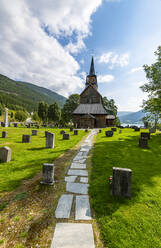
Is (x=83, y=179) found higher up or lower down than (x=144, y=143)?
lower down

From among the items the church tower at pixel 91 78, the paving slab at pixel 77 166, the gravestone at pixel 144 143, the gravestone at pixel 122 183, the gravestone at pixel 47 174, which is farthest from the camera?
the church tower at pixel 91 78

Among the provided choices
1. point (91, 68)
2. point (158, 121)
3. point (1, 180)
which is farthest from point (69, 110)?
point (1, 180)

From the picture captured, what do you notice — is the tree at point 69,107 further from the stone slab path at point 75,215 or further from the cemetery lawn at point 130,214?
the cemetery lawn at point 130,214

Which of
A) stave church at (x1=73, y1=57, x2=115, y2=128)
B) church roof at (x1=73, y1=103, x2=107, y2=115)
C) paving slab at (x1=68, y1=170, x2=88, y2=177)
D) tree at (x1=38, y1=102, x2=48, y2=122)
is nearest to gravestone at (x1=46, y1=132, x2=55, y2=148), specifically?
paving slab at (x1=68, y1=170, x2=88, y2=177)

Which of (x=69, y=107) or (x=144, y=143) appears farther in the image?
(x=69, y=107)

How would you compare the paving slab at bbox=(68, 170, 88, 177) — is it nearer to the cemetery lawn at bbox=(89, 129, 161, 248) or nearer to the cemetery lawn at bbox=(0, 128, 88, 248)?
the cemetery lawn at bbox=(0, 128, 88, 248)

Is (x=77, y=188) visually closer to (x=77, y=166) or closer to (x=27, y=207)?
(x=27, y=207)

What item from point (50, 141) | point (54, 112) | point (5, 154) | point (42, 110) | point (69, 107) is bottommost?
point (5, 154)

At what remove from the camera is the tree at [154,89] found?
14433mm

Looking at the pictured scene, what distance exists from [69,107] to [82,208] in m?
43.5

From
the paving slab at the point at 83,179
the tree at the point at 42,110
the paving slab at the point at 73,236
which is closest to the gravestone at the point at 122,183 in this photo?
the paving slab at the point at 83,179

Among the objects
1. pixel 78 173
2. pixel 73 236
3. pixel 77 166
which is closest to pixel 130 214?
pixel 73 236

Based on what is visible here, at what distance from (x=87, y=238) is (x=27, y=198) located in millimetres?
2054

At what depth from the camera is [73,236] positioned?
2115mm
